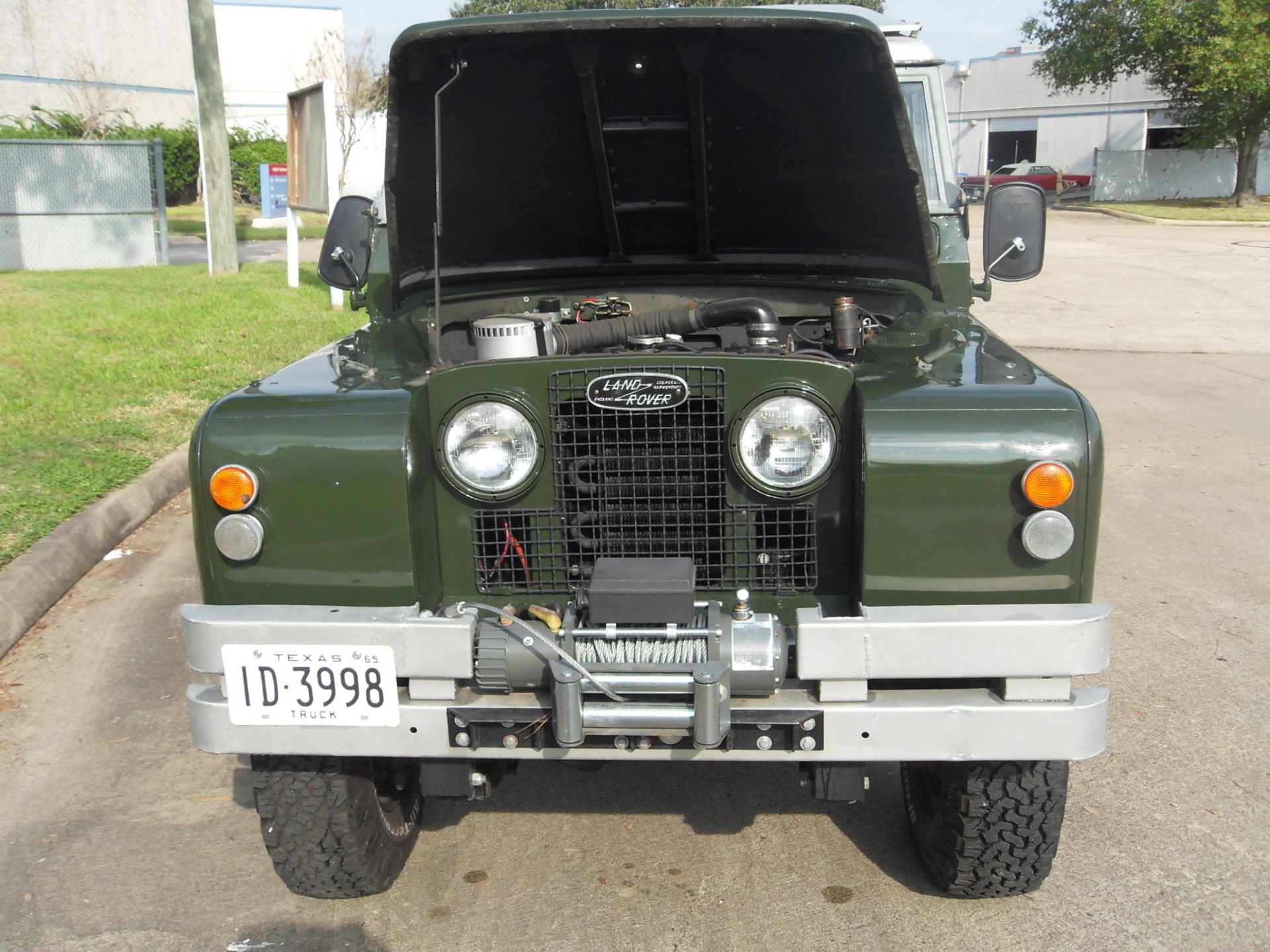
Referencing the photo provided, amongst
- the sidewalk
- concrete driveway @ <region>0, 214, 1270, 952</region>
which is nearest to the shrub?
the sidewalk

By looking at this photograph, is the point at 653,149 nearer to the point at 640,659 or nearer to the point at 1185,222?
the point at 640,659

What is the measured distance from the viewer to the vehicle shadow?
11.2ft

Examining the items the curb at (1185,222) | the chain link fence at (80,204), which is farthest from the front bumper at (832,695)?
the curb at (1185,222)

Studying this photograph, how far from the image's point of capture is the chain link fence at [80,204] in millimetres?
15086

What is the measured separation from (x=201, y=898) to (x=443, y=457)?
1.35 metres

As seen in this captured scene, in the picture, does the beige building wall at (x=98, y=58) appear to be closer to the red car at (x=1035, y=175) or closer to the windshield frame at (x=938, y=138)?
the windshield frame at (x=938, y=138)

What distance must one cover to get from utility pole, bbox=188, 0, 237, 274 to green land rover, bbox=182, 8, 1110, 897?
37.9ft

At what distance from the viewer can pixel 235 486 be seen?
2.63m

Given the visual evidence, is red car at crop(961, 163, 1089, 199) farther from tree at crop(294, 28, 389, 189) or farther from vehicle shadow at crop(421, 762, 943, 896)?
vehicle shadow at crop(421, 762, 943, 896)

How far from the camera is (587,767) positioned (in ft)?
9.48

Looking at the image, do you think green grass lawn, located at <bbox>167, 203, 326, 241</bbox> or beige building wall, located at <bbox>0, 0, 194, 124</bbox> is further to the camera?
beige building wall, located at <bbox>0, 0, 194, 124</bbox>

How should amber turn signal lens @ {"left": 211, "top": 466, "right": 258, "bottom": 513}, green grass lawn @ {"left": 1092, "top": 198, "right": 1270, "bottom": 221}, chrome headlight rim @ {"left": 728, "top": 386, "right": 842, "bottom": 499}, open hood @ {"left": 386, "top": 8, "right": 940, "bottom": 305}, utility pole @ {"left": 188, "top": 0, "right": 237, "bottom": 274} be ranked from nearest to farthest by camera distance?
1. amber turn signal lens @ {"left": 211, "top": 466, "right": 258, "bottom": 513}
2. chrome headlight rim @ {"left": 728, "top": 386, "right": 842, "bottom": 499}
3. open hood @ {"left": 386, "top": 8, "right": 940, "bottom": 305}
4. utility pole @ {"left": 188, "top": 0, "right": 237, "bottom": 274}
5. green grass lawn @ {"left": 1092, "top": 198, "right": 1270, "bottom": 221}

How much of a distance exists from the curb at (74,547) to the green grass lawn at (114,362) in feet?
0.28

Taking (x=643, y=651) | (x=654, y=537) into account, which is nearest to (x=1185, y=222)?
(x=654, y=537)
